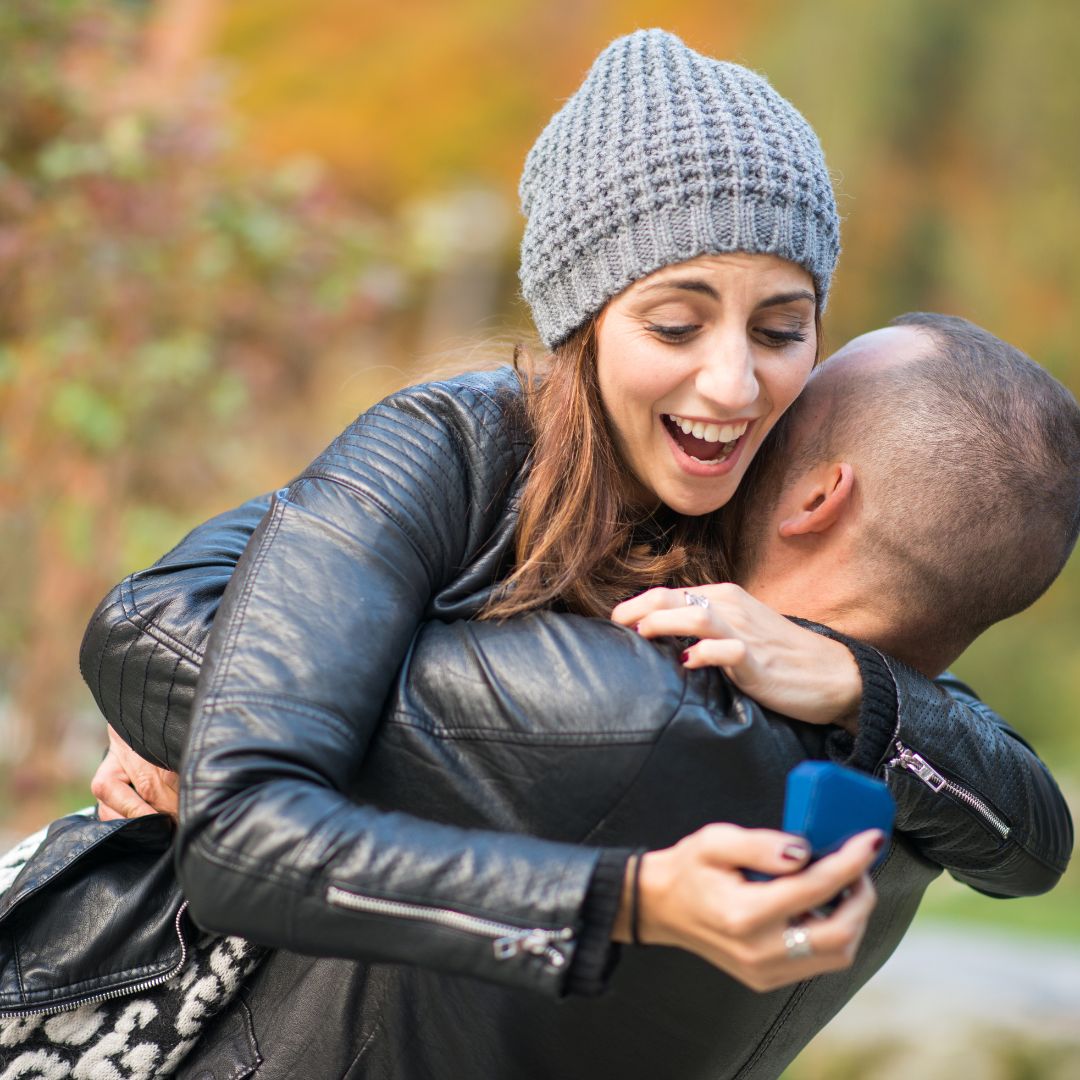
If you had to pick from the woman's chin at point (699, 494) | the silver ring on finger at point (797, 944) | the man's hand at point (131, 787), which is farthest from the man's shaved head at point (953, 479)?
the man's hand at point (131, 787)

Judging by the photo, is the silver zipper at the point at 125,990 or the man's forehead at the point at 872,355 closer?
the silver zipper at the point at 125,990

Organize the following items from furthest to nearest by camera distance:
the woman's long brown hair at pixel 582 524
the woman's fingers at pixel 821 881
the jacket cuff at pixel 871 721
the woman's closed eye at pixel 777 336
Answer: the woman's closed eye at pixel 777 336 → the woman's long brown hair at pixel 582 524 → the jacket cuff at pixel 871 721 → the woman's fingers at pixel 821 881

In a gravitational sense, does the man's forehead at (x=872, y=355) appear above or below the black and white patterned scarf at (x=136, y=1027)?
above

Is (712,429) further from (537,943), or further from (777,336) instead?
(537,943)

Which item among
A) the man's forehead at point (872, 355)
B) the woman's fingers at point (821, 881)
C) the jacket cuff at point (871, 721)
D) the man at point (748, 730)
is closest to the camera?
the woman's fingers at point (821, 881)

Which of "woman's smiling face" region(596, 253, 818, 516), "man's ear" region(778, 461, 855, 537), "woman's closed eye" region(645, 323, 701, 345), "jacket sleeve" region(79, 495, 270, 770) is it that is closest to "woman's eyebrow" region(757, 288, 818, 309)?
"woman's smiling face" region(596, 253, 818, 516)

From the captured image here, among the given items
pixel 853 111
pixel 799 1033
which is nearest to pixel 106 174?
pixel 799 1033

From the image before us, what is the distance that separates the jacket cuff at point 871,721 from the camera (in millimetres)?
1904

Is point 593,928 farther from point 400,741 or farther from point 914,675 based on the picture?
point 914,675

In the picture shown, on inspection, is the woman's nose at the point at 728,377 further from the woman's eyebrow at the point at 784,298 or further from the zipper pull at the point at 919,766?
the zipper pull at the point at 919,766

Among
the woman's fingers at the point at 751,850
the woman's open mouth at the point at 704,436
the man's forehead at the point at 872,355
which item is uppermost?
the man's forehead at the point at 872,355

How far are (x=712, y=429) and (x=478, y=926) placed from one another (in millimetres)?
908

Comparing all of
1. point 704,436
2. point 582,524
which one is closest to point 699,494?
point 704,436

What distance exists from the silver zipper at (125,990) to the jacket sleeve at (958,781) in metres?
0.91
